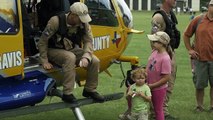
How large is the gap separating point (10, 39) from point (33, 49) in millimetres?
1222

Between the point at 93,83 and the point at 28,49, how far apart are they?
0.98 m

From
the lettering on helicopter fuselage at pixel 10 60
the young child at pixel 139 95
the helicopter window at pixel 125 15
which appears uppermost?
the helicopter window at pixel 125 15

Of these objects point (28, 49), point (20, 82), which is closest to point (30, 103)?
point (20, 82)

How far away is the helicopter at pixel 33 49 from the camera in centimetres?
613

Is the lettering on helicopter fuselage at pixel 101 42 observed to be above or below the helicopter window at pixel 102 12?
below

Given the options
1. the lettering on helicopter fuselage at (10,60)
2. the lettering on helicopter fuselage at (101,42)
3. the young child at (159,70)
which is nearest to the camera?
the lettering on helicopter fuselage at (10,60)

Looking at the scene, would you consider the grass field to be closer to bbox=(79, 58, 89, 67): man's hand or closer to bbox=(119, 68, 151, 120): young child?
bbox=(119, 68, 151, 120): young child

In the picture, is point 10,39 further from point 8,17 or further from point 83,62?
point 83,62

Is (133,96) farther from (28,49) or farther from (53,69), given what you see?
(28,49)

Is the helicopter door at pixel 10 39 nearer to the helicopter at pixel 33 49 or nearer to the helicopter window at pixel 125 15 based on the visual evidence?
the helicopter at pixel 33 49

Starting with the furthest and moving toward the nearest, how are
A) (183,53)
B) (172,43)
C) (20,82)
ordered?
1. (183,53)
2. (172,43)
3. (20,82)

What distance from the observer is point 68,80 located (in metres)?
6.54

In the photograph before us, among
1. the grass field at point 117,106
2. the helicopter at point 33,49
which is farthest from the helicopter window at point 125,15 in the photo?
the grass field at point 117,106

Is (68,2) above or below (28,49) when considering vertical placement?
above
